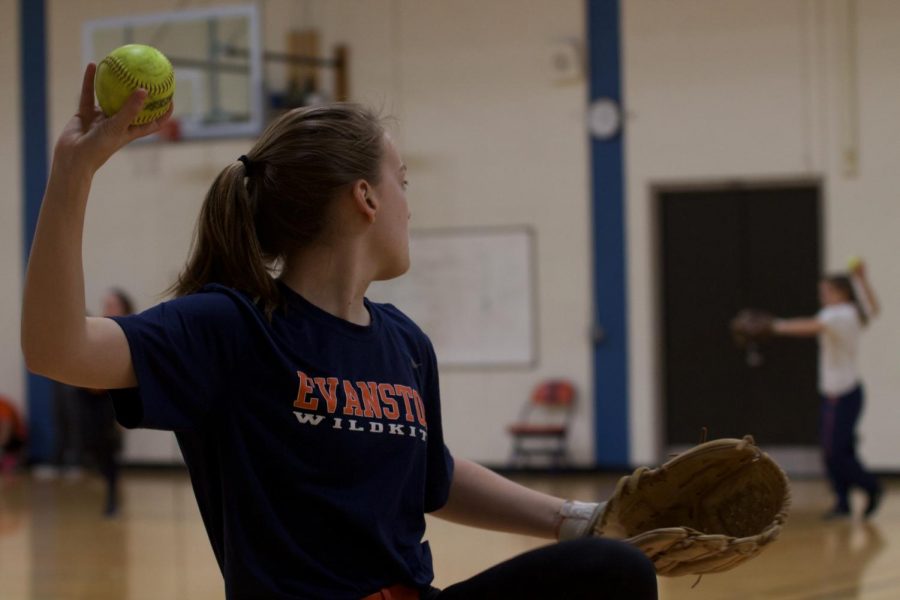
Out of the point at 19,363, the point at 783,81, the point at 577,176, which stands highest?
the point at 783,81

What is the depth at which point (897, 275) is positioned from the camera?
9.12 metres

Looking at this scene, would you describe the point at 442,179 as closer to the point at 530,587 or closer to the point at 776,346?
the point at 776,346

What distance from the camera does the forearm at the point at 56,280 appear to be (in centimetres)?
133

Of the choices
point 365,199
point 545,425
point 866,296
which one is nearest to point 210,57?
point 545,425

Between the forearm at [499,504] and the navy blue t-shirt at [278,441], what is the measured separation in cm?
28

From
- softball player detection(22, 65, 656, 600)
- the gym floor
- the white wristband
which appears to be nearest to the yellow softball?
softball player detection(22, 65, 656, 600)

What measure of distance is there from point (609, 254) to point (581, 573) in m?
8.41

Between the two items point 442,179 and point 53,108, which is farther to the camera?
point 53,108

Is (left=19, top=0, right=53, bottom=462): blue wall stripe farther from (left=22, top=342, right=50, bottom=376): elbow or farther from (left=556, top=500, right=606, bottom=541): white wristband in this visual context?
(left=22, top=342, right=50, bottom=376): elbow

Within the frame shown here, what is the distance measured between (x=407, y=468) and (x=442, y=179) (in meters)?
8.49

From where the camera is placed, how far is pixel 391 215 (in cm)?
180

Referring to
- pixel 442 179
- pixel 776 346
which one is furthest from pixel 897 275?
pixel 442 179

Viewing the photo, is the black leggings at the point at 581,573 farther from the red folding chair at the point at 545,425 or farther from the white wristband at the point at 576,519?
the red folding chair at the point at 545,425

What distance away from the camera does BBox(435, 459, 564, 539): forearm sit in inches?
77.9
